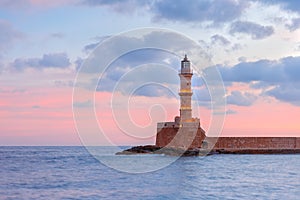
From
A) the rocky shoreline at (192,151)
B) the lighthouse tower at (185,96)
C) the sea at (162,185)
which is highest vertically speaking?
the lighthouse tower at (185,96)

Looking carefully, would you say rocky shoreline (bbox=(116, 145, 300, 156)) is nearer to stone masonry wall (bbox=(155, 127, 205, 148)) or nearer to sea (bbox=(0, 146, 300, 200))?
stone masonry wall (bbox=(155, 127, 205, 148))

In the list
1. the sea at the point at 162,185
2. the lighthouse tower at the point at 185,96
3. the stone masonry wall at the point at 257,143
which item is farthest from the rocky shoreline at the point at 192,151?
the sea at the point at 162,185

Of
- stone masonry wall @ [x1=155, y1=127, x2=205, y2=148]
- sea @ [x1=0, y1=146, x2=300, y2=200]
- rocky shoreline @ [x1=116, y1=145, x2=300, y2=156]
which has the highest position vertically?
stone masonry wall @ [x1=155, y1=127, x2=205, y2=148]

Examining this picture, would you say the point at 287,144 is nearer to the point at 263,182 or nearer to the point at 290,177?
the point at 290,177

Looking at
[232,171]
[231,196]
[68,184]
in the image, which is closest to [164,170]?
[232,171]

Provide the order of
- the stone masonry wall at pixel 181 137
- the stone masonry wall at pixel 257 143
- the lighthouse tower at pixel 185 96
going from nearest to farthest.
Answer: the lighthouse tower at pixel 185 96 → the stone masonry wall at pixel 181 137 → the stone masonry wall at pixel 257 143

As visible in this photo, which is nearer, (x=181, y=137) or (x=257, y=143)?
(x=181, y=137)

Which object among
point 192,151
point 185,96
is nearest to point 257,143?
point 192,151

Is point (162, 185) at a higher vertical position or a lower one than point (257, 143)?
lower

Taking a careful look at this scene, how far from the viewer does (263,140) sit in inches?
2581

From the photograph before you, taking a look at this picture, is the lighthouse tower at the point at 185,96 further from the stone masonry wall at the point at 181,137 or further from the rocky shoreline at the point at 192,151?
the rocky shoreline at the point at 192,151

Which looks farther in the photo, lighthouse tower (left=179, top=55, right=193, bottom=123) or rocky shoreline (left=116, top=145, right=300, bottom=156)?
rocky shoreline (left=116, top=145, right=300, bottom=156)

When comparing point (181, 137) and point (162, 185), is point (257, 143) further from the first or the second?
point (162, 185)

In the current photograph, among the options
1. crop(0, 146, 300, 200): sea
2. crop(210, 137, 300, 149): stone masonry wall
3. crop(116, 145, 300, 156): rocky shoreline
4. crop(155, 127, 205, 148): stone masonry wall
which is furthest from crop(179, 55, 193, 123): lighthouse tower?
crop(0, 146, 300, 200): sea
